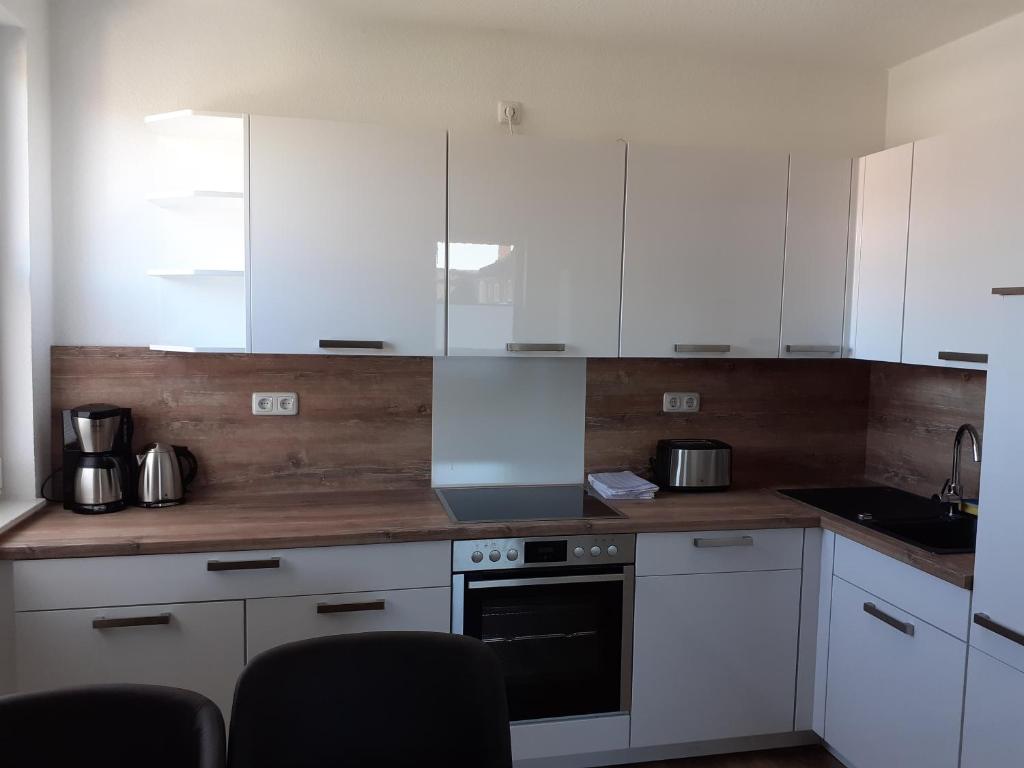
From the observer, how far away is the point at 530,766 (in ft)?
8.25

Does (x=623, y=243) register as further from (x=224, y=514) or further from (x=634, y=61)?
(x=224, y=514)

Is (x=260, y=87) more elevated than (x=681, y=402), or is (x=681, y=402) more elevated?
(x=260, y=87)

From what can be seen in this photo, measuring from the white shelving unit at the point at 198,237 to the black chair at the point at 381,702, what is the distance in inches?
60.1

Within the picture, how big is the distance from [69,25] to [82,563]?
1.70 m

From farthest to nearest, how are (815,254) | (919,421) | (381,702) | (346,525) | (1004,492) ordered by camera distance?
(919,421), (815,254), (346,525), (1004,492), (381,702)

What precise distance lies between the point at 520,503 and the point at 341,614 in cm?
71

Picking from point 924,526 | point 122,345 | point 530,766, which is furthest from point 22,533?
point 924,526

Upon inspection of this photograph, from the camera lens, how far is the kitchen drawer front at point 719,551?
250 cm

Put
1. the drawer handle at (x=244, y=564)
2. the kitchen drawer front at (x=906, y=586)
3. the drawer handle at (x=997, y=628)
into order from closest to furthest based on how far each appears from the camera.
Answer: the drawer handle at (x=997, y=628) < the kitchen drawer front at (x=906, y=586) < the drawer handle at (x=244, y=564)

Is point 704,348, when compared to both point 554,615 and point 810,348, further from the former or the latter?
point 554,615

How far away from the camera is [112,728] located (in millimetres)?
1179

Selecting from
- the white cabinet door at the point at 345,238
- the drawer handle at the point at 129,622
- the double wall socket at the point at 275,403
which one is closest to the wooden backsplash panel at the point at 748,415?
the white cabinet door at the point at 345,238

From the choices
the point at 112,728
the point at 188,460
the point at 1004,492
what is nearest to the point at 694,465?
the point at 1004,492

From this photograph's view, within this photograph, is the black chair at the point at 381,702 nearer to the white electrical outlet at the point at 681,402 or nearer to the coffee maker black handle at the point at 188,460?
the coffee maker black handle at the point at 188,460
